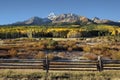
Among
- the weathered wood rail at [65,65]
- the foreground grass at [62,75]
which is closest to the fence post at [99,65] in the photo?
the weathered wood rail at [65,65]

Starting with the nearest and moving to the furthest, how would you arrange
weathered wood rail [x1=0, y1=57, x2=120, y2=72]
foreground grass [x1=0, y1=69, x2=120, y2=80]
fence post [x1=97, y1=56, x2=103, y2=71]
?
1. foreground grass [x1=0, y1=69, x2=120, y2=80]
2. fence post [x1=97, y1=56, x2=103, y2=71]
3. weathered wood rail [x1=0, y1=57, x2=120, y2=72]

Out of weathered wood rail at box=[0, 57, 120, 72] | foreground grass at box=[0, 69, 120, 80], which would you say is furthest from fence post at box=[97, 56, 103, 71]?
foreground grass at box=[0, 69, 120, 80]

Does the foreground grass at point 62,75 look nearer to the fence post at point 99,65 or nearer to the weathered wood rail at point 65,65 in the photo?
the fence post at point 99,65

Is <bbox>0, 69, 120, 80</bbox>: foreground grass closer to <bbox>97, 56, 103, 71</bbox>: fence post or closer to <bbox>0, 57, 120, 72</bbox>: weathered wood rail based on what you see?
<bbox>97, 56, 103, 71</bbox>: fence post

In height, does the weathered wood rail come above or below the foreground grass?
above

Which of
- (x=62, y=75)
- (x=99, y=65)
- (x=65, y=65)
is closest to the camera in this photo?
(x=62, y=75)

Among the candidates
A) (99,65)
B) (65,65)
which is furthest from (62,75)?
(99,65)

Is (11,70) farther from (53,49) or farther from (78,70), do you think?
(53,49)

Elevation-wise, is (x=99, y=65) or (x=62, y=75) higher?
(x=99, y=65)

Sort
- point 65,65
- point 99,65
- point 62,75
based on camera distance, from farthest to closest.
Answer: point 65,65
point 99,65
point 62,75

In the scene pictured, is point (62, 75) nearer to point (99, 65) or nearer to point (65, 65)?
point (65, 65)

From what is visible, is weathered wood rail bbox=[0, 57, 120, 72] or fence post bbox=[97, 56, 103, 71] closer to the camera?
fence post bbox=[97, 56, 103, 71]

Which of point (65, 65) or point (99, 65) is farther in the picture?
point (65, 65)

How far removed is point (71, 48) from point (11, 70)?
30797mm
